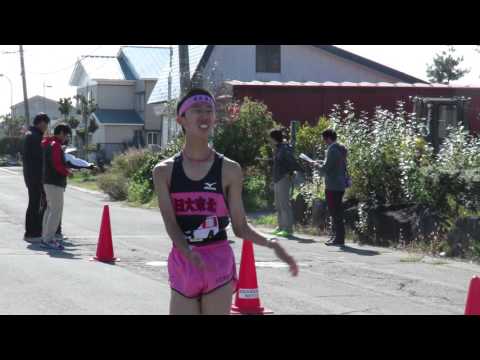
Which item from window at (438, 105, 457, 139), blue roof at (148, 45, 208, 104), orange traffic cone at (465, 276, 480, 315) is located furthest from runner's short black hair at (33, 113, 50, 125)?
blue roof at (148, 45, 208, 104)

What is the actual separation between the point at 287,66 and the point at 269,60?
3.15 feet

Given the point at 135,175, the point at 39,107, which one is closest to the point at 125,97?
the point at 135,175

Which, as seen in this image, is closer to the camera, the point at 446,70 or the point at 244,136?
the point at 244,136

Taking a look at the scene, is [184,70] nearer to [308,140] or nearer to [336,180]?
Answer: [308,140]

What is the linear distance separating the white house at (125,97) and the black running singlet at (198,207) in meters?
56.8

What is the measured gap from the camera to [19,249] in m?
14.0

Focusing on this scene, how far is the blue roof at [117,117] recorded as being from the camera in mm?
63594

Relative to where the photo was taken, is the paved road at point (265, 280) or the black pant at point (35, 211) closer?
the paved road at point (265, 280)

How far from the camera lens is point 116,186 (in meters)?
30.4

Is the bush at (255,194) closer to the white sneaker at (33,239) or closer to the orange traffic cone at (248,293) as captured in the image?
the white sneaker at (33,239)

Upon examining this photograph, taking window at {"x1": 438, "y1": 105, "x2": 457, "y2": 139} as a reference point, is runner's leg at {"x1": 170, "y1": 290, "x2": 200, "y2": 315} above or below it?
below

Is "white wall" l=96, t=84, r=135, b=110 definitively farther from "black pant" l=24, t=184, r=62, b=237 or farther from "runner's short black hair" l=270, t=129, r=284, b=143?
"black pant" l=24, t=184, r=62, b=237

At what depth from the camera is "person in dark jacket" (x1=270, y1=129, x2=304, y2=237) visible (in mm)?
16953

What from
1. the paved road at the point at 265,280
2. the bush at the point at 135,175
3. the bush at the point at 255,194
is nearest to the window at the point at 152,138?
the bush at the point at 135,175
